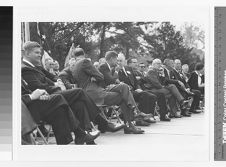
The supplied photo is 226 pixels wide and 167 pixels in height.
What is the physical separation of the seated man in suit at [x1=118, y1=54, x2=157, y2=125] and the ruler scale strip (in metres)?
0.76

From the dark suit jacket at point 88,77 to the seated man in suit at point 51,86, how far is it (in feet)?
0.21

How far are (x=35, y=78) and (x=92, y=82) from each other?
0.67 m

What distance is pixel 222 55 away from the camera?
930 centimetres

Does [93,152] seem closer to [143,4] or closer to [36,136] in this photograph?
[36,136]

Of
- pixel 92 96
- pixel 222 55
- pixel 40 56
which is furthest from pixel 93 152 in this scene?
pixel 222 55

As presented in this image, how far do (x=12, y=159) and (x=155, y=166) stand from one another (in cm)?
168

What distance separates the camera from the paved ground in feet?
30.7

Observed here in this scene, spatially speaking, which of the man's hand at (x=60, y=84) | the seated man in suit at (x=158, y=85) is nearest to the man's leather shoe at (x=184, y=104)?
the seated man in suit at (x=158, y=85)

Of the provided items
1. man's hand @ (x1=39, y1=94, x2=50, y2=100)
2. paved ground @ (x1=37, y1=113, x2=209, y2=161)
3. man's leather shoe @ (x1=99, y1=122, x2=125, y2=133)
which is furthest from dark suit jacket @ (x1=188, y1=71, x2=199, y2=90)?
man's hand @ (x1=39, y1=94, x2=50, y2=100)

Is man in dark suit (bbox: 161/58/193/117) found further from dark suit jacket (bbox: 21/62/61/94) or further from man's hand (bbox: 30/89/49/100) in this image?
man's hand (bbox: 30/89/49/100)

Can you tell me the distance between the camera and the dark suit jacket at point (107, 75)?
943 cm

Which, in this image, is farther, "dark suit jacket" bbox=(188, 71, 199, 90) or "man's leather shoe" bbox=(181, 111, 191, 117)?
"man's leather shoe" bbox=(181, 111, 191, 117)

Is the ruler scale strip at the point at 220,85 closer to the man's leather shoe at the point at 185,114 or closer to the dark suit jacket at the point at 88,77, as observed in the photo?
the man's leather shoe at the point at 185,114

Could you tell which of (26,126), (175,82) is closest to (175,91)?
(175,82)
